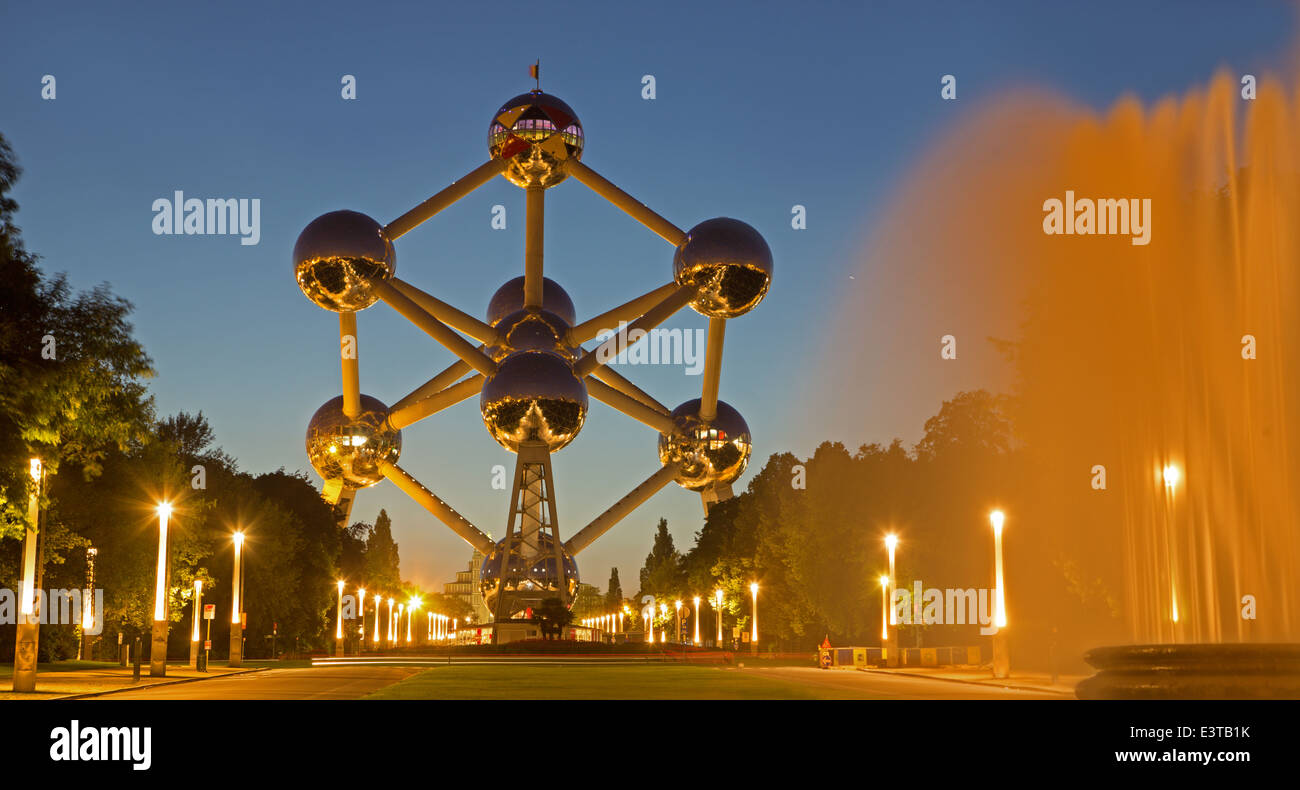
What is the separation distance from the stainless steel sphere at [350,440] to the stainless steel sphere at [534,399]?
1030 cm

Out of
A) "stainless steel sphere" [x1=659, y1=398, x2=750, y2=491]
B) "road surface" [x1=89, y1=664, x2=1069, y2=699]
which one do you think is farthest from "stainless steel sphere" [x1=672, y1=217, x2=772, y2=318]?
"road surface" [x1=89, y1=664, x2=1069, y2=699]

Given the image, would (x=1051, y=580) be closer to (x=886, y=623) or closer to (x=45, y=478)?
(x=886, y=623)

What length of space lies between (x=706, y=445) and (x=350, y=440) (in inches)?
743

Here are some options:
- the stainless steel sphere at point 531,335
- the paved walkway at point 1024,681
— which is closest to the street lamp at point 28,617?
the paved walkway at point 1024,681

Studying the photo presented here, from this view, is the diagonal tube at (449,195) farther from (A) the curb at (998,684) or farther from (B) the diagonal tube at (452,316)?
(A) the curb at (998,684)

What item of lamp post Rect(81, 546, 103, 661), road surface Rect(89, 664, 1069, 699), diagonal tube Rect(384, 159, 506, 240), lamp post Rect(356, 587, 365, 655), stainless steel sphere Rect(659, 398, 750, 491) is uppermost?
diagonal tube Rect(384, 159, 506, 240)

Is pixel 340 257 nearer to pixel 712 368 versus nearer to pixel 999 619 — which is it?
pixel 712 368

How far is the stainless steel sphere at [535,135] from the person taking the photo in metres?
63.1

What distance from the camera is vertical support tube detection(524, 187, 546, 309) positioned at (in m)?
66.6

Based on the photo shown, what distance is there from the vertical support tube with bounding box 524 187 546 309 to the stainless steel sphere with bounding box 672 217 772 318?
8760 millimetres

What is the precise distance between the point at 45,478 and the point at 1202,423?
24.8 meters

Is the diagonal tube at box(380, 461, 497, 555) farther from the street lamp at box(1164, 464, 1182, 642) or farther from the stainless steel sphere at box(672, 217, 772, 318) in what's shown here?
the street lamp at box(1164, 464, 1182, 642)

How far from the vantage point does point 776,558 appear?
81.1m
